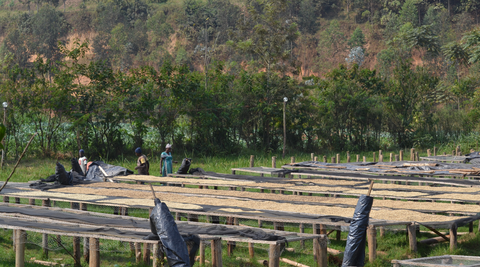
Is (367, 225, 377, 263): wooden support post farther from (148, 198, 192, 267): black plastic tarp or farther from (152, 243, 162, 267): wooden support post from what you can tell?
(152, 243, 162, 267): wooden support post

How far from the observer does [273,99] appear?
2330 centimetres

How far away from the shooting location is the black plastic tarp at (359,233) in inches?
228

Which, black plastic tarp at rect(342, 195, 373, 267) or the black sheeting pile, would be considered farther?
the black sheeting pile

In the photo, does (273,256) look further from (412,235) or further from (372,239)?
(412,235)

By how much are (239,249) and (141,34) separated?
49484mm

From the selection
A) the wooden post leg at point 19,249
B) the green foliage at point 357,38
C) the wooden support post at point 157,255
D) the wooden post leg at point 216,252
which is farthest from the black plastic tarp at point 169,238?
the green foliage at point 357,38

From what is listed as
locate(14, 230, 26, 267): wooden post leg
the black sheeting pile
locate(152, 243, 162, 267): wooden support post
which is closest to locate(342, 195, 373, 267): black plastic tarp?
locate(152, 243, 162, 267): wooden support post

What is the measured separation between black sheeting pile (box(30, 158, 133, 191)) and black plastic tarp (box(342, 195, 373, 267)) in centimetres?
692

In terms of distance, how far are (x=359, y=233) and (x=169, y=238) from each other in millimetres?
2122

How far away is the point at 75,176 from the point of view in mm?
11742

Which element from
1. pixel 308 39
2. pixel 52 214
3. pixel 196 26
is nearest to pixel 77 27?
pixel 196 26

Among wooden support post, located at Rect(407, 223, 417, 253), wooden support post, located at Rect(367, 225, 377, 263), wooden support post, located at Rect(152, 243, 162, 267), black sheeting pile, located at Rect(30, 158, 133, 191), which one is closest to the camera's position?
wooden support post, located at Rect(152, 243, 162, 267)

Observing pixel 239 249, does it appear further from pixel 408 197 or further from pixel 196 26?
pixel 196 26

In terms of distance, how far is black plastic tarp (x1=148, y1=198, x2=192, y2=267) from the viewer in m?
5.16
